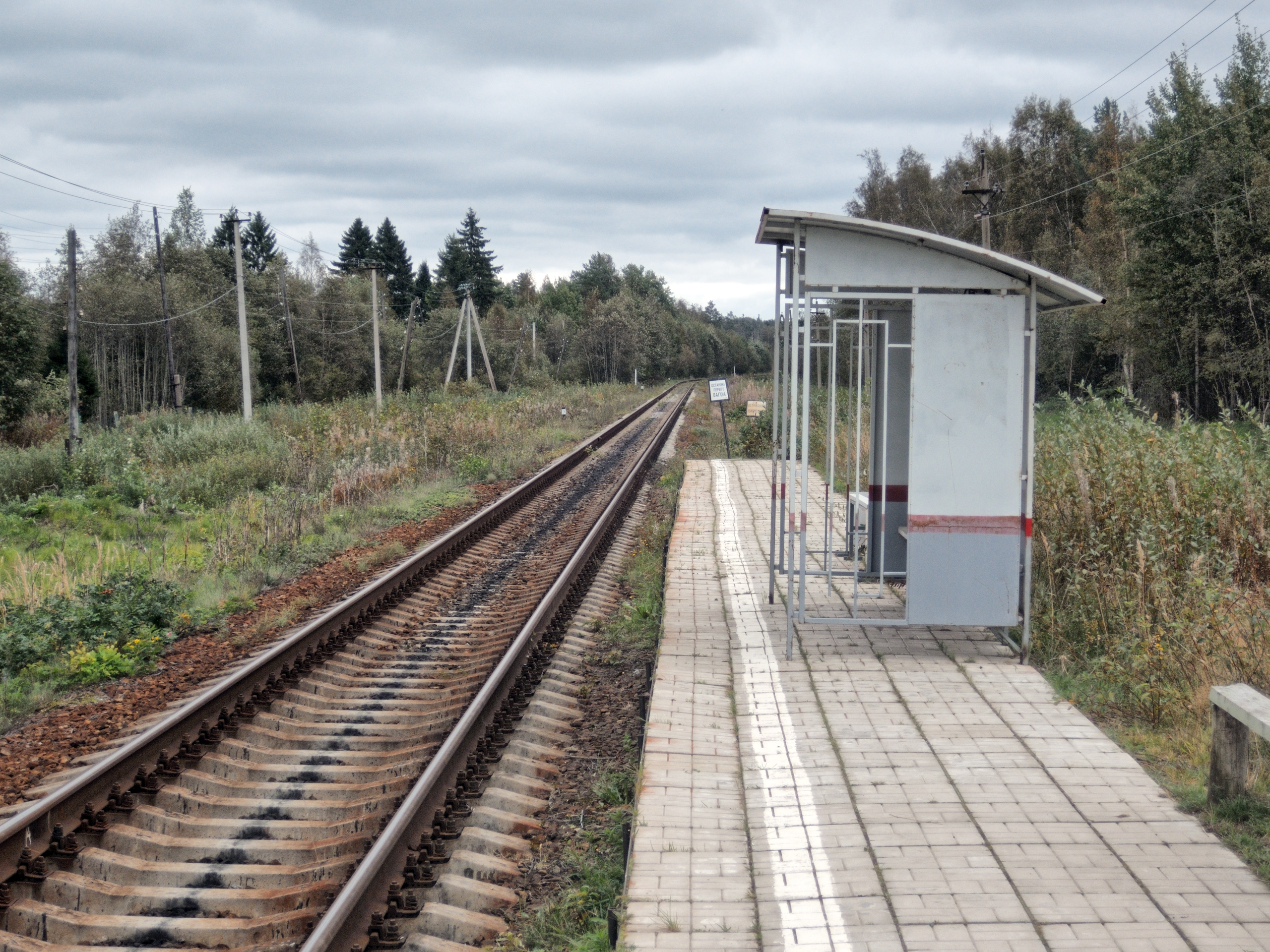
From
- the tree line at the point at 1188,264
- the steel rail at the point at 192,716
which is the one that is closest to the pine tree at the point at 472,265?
the tree line at the point at 1188,264

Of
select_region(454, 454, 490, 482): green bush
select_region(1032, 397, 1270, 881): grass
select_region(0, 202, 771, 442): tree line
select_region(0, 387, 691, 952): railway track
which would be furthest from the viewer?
select_region(0, 202, 771, 442): tree line

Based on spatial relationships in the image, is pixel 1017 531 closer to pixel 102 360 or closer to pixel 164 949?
pixel 164 949

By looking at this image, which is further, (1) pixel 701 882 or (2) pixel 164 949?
(1) pixel 701 882

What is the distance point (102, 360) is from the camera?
4266cm

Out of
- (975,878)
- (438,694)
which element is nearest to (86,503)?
(438,694)

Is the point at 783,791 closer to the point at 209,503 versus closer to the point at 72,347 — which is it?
the point at 209,503

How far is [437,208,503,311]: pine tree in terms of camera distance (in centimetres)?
9138

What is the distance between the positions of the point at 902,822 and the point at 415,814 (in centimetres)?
233

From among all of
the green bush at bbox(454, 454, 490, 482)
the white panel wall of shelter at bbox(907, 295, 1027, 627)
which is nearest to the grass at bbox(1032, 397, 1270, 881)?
the white panel wall of shelter at bbox(907, 295, 1027, 627)

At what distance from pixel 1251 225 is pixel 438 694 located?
32.2 metres

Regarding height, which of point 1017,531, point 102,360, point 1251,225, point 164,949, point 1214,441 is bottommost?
point 164,949

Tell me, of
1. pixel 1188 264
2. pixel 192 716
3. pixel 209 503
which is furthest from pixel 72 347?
pixel 1188 264

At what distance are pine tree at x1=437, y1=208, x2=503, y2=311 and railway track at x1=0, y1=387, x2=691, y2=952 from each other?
8497cm

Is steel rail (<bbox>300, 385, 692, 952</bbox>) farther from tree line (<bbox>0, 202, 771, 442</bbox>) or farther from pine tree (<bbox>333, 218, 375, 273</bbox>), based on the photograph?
pine tree (<bbox>333, 218, 375, 273</bbox>)
